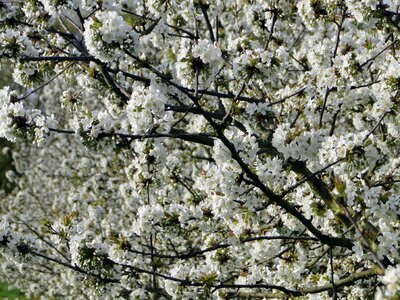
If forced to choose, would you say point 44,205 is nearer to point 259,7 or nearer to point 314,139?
point 259,7

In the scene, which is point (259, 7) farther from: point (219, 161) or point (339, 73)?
point (219, 161)

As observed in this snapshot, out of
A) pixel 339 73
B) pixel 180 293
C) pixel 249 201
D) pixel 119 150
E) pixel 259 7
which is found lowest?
pixel 180 293

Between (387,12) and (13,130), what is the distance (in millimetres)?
2892

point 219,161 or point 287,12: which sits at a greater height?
point 287,12

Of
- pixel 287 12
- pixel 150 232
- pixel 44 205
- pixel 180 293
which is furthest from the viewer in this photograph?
pixel 44 205

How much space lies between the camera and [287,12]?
4543 millimetres

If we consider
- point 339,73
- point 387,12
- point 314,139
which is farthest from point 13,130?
point 387,12

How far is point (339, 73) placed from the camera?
399 cm

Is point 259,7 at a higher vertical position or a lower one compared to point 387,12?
higher

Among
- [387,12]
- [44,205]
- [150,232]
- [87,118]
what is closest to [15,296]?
[44,205]

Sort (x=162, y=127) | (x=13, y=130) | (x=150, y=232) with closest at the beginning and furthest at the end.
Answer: (x=162, y=127) < (x=13, y=130) < (x=150, y=232)

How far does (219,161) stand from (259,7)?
7.90ft

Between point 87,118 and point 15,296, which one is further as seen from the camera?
point 15,296

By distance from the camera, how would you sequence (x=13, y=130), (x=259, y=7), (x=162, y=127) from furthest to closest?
(x=259, y=7)
(x=13, y=130)
(x=162, y=127)
